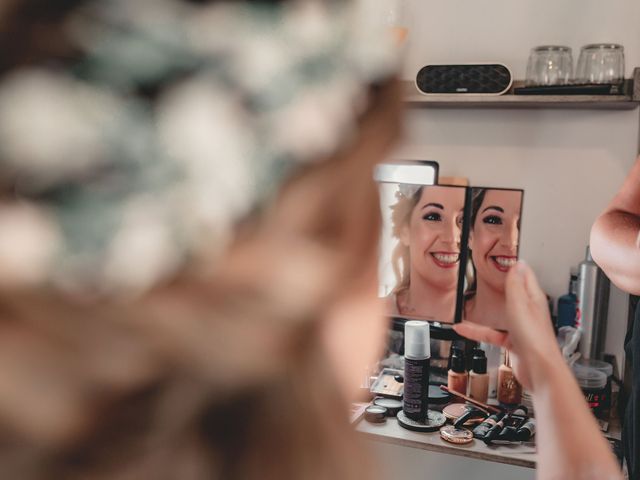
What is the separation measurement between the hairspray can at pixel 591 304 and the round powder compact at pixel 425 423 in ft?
1.52

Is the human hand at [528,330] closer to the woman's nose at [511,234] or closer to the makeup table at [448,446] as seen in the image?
the makeup table at [448,446]

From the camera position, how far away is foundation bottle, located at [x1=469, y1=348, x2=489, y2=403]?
5.60 feet

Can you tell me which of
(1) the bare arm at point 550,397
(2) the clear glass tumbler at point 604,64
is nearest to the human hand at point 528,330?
(1) the bare arm at point 550,397

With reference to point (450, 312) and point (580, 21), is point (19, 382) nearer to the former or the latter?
point (450, 312)

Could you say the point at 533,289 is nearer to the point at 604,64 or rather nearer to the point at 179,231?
the point at 179,231

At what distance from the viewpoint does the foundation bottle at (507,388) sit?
168 cm

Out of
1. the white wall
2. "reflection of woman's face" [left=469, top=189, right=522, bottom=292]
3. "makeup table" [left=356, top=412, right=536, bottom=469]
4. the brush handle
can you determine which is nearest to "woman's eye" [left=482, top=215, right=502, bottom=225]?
"reflection of woman's face" [left=469, top=189, right=522, bottom=292]

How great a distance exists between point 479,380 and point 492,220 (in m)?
0.43

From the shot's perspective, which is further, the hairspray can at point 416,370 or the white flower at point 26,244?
the hairspray can at point 416,370

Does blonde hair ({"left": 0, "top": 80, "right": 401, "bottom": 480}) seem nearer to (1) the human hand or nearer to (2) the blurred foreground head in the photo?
(2) the blurred foreground head

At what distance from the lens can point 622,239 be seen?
3.64ft

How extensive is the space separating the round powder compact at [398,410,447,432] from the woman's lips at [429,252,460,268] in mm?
399

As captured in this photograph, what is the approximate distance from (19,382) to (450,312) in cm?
170

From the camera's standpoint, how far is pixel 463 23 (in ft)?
6.47
